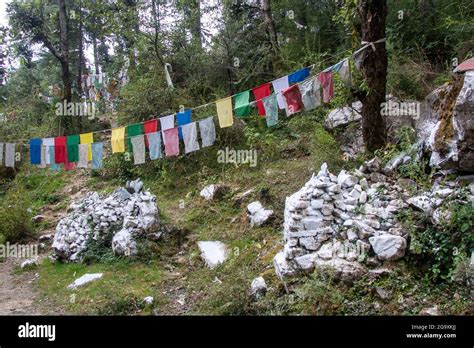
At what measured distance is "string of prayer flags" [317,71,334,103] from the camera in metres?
7.63

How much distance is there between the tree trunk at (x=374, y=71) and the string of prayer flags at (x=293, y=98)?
4.12ft

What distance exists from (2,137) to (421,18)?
13392 mm

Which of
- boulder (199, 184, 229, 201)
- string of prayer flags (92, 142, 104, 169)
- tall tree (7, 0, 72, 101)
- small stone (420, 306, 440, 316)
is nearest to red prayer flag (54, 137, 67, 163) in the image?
string of prayer flags (92, 142, 104, 169)

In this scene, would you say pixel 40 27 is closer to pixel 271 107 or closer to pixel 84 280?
pixel 271 107

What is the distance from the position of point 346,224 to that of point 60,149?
691 centimetres

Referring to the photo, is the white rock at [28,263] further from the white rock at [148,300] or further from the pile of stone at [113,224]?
the white rock at [148,300]

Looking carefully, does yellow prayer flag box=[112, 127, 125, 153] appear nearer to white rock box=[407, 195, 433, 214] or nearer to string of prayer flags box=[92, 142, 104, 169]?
string of prayer flags box=[92, 142, 104, 169]

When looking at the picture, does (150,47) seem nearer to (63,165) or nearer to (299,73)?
(63,165)

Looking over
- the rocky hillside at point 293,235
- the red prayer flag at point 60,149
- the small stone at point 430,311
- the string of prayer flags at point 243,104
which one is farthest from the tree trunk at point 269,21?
the small stone at point 430,311

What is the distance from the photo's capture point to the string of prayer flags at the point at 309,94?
309 inches

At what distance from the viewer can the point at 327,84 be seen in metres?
7.67

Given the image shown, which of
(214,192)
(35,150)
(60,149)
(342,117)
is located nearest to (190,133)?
(214,192)

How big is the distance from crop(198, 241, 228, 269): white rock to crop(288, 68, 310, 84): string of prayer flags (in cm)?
355

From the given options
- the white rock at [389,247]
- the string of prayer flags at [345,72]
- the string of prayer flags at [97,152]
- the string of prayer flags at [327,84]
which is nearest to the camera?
the white rock at [389,247]
